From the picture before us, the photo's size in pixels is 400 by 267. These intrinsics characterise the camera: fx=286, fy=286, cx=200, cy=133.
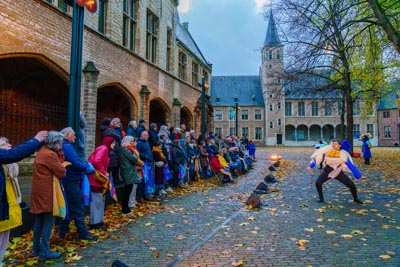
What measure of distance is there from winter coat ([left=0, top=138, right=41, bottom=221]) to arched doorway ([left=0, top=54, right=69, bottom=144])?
7.24 meters

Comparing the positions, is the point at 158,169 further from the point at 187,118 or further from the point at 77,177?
the point at 187,118

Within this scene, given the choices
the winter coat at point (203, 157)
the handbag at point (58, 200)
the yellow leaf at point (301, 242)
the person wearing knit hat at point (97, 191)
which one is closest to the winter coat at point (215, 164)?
the winter coat at point (203, 157)

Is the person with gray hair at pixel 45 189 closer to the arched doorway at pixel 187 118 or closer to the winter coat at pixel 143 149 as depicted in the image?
the winter coat at pixel 143 149

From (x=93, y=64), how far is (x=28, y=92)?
470 cm

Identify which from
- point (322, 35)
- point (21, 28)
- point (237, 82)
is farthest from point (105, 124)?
point (237, 82)

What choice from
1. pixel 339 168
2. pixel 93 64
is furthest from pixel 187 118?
pixel 339 168

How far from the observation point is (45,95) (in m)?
14.0

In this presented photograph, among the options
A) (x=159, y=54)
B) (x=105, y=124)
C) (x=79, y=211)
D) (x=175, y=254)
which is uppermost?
(x=159, y=54)

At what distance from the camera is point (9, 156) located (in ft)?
10.5

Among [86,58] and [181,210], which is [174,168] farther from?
[86,58]

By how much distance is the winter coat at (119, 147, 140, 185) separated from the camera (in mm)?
6184

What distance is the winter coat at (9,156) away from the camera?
3.19 metres

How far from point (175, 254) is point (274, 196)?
16.1ft

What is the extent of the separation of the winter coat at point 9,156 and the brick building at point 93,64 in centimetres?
486
